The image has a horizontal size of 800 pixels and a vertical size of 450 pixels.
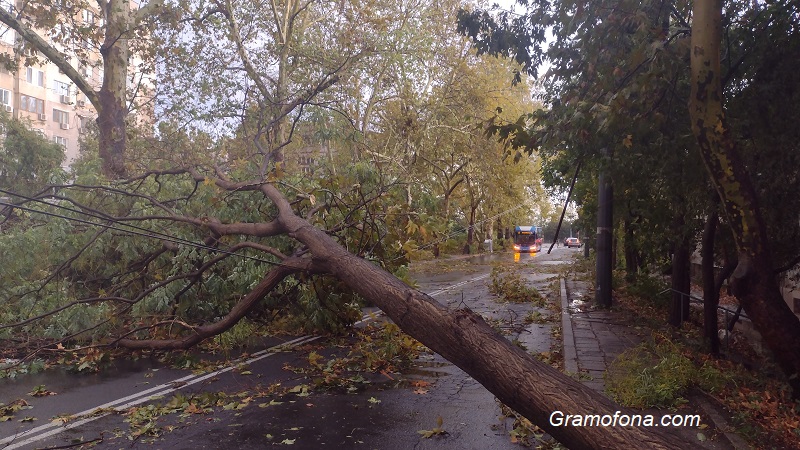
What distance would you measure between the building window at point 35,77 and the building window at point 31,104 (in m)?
1.09

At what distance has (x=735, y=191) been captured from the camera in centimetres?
629

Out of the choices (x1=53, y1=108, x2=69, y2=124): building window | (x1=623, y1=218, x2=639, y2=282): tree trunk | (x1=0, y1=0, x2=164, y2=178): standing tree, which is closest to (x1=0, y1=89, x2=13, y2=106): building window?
(x1=53, y1=108, x2=69, y2=124): building window

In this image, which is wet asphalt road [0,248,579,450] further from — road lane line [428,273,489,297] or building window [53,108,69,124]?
building window [53,108,69,124]

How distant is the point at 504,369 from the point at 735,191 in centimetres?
312

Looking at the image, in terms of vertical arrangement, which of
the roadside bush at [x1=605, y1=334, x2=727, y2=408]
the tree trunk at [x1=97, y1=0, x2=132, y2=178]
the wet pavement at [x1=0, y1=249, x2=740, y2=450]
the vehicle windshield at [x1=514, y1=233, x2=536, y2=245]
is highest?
the tree trunk at [x1=97, y1=0, x2=132, y2=178]

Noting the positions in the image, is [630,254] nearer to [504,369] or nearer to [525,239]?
[504,369]

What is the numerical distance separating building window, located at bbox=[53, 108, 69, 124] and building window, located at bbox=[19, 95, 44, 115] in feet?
5.63

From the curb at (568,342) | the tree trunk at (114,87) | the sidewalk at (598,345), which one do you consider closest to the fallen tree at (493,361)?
the sidewalk at (598,345)

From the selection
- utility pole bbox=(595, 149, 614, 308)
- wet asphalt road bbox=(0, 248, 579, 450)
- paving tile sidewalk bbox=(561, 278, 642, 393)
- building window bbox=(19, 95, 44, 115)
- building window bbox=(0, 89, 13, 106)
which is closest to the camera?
wet asphalt road bbox=(0, 248, 579, 450)

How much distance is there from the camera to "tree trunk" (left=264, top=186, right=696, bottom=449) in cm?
416

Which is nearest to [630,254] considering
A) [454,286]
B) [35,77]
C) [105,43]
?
[454,286]

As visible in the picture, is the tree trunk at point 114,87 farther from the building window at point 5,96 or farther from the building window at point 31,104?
the building window at point 31,104

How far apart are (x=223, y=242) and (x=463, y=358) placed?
6.06 metres

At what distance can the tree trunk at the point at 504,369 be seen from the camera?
4160mm
